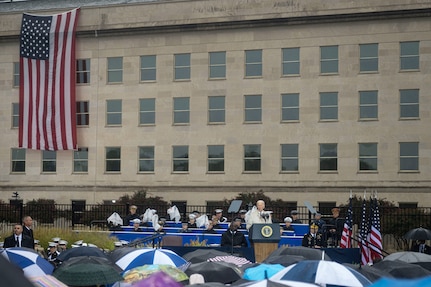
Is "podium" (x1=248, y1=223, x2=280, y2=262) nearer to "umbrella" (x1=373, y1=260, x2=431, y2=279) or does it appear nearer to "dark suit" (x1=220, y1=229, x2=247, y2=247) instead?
"dark suit" (x1=220, y1=229, x2=247, y2=247)

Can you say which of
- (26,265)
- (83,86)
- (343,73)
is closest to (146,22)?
(83,86)

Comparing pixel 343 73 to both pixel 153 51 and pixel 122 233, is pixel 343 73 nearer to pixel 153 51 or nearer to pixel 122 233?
pixel 153 51

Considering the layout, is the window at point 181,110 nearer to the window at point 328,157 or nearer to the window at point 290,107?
the window at point 290,107

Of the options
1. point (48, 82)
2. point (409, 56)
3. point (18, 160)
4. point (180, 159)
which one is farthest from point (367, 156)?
point (18, 160)

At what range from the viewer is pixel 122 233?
2855 cm

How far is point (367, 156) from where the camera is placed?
44.0 metres

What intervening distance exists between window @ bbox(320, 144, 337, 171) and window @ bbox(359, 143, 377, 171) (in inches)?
58.0

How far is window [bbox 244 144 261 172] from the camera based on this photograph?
45.7m

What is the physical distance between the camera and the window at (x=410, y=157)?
4334cm

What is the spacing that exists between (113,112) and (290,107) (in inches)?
440

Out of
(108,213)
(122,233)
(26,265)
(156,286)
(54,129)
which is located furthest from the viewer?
(54,129)

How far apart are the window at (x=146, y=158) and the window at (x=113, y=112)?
2.37 meters

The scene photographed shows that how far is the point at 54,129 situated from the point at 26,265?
34.2 metres

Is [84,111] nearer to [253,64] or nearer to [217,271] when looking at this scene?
[253,64]
